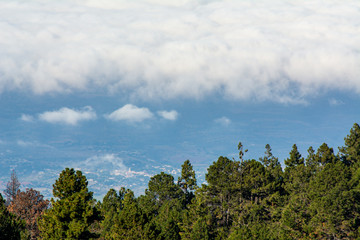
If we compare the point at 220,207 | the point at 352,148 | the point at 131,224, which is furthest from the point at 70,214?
the point at 352,148

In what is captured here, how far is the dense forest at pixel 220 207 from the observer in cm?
5317

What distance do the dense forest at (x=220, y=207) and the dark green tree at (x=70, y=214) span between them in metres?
0.10

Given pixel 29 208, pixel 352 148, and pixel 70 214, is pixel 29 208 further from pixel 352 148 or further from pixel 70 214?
pixel 352 148

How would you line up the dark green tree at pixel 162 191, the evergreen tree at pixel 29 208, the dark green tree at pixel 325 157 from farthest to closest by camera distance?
1. the dark green tree at pixel 325 157
2. the dark green tree at pixel 162 191
3. the evergreen tree at pixel 29 208

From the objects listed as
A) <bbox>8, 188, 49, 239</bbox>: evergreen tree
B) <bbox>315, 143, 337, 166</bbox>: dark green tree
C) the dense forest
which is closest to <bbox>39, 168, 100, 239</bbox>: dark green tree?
the dense forest

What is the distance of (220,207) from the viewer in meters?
104

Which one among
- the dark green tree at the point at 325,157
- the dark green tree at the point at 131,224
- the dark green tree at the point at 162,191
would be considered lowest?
the dark green tree at the point at 131,224

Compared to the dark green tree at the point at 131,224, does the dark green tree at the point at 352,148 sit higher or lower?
higher

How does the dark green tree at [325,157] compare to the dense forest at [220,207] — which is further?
the dark green tree at [325,157]

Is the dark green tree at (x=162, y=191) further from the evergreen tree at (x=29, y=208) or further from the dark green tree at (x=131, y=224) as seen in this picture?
the dark green tree at (x=131, y=224)

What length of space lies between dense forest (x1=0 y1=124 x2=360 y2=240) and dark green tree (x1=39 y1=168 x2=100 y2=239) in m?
0.10

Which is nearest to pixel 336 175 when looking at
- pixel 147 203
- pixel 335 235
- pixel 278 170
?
pixel 335 235

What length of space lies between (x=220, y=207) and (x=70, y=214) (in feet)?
183

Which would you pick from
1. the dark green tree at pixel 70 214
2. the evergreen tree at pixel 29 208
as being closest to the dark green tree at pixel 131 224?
the dark green tree at pixel 70 214
